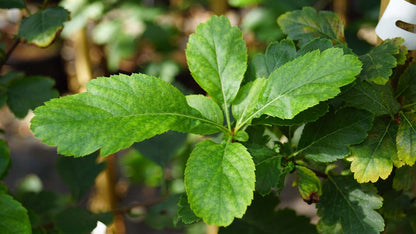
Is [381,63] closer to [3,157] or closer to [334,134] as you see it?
[334,134]

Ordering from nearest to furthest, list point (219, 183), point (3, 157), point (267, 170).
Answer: point (219, 183), point (267, 170), point (3, 157)

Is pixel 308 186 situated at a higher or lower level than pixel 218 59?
lower

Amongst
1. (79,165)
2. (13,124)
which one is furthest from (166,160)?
(13,124)

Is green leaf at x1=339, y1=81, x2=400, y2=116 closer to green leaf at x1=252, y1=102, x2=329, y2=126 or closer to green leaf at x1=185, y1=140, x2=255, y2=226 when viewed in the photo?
green leaf at x1=252, y1=102, x2=329, y2=126

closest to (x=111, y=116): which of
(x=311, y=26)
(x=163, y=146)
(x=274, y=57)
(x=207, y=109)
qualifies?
(x=207, y=109)

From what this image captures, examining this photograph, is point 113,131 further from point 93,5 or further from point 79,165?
point 93,5

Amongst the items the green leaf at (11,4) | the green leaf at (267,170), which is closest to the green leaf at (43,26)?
the green leaf at (11,4)
